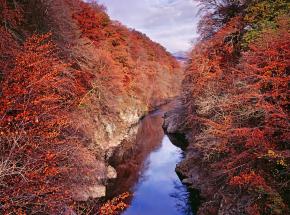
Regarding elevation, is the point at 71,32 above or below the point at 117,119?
above

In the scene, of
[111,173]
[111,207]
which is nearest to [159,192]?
[111,173]

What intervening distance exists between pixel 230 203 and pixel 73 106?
35.4ft

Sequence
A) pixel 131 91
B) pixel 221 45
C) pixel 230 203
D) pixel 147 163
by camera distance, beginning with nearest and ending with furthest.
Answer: pixel 230 203 < pixel 221 45 < pixel 147 163 < pixel 131 91

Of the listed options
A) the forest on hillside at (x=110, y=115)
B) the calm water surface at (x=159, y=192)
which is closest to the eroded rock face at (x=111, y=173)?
the forest on hillside at (x=110, y=115)

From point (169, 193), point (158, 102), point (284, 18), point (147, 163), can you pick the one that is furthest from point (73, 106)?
point (158, 102)

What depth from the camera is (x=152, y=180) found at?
77.7 feet

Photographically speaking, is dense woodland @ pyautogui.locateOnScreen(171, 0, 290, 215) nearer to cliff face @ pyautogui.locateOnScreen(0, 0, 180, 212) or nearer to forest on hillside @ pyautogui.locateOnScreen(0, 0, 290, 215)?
forest on hillside @ pyautogui.locateOnScreen(0, 0, 290, 215)

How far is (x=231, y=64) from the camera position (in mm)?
21625

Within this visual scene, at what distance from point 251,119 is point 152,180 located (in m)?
10.6

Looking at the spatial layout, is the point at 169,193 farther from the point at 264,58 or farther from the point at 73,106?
the point at 264,58

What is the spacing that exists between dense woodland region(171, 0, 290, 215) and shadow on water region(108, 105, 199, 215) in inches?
91.5

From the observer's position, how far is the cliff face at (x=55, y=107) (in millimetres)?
11688

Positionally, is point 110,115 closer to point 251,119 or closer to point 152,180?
point 152,180

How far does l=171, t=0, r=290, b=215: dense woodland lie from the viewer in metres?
12.0
